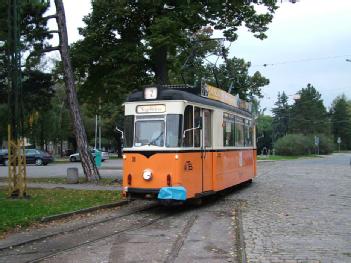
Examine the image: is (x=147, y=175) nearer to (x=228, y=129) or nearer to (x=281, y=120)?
(x=228, y=129)

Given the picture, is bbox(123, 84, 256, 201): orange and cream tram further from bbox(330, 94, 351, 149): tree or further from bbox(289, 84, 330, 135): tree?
bbox(330, 94, 351, 149): tree

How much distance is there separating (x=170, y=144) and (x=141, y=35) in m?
11.7

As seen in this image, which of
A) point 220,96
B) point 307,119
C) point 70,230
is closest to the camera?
point 70,230

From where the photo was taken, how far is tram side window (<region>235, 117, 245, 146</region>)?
19.8 meters

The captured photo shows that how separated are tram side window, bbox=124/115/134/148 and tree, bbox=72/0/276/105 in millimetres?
7554

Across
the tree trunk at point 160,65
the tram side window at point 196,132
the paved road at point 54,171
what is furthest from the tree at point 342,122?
the tram side window at point 196,132

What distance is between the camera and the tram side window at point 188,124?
14.5m

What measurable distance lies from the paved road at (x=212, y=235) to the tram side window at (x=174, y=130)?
1901 millimetres

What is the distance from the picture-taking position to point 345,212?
14.3 meters

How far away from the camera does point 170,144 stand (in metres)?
14.2

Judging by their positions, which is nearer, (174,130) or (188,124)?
(174,130)

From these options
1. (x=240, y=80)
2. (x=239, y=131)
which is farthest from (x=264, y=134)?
(x=239, y=131)

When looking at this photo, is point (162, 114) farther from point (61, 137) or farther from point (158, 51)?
point (61, 137)

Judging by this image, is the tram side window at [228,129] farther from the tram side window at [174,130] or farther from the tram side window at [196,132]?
the tram side window at [174,130]
